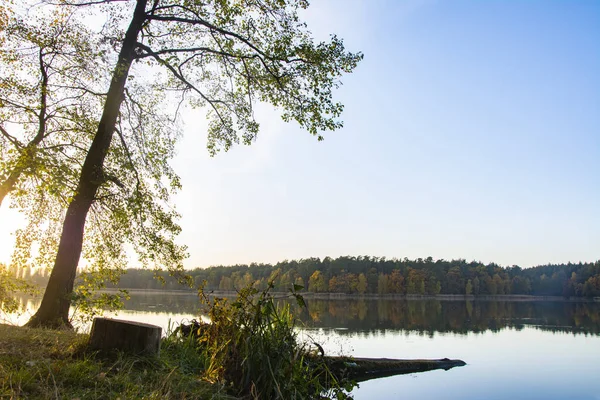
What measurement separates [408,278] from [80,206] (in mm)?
116398

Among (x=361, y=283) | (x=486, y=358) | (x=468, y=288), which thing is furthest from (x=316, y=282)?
(x=486, y=358)

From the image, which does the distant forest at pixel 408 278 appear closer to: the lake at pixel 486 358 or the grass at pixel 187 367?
the lake at pixel 486 358

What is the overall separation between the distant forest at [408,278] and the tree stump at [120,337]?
107 metres

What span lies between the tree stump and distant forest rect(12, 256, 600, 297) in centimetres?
10705

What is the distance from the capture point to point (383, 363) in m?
13.7

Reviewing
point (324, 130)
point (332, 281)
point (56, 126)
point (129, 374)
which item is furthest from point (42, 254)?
point (332, 281)

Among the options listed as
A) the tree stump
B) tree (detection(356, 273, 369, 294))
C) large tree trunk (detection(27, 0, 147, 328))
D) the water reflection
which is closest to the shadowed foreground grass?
the tree stump

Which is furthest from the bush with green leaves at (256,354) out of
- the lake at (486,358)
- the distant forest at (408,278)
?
the distant forest at (408,278)

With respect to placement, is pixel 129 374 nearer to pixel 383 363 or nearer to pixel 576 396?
pixel 383 363

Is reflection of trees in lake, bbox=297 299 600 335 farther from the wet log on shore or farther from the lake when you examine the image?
the wet log on shore

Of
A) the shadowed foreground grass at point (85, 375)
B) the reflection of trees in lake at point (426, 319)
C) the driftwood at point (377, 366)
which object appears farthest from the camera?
the reflection of trees in lake at point (426, 319)

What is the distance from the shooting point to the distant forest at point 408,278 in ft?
387

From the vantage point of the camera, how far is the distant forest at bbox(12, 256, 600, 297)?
11781 cm

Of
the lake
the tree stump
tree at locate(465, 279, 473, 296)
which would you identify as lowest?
tree at locate(465, 279, 473, 296)
